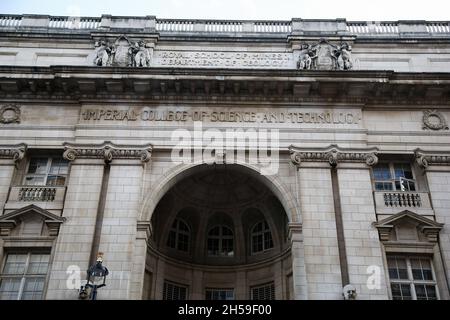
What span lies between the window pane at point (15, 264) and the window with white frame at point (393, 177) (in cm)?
1467

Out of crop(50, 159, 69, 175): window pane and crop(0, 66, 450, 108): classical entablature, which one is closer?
crop(50, 159, 69, 175): window pane

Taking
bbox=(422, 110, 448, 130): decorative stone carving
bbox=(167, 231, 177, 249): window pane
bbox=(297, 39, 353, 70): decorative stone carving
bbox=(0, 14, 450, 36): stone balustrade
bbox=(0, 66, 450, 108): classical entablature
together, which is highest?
bbox=(0, 14, 450, 36): stone balustrade

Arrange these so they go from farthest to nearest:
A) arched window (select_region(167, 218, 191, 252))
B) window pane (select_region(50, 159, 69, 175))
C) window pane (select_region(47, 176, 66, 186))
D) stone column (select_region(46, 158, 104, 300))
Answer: arched window (select_region(167, 218, 191, 252)) < window pane (select_region(50, 159, 69, 175)) < window pane (select_region(47, 176, 66, 186)) < stone column (select_region(46, 158, 104, 300))

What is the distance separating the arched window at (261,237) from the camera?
82.7 ft

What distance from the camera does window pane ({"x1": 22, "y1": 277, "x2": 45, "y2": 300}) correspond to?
19.3m

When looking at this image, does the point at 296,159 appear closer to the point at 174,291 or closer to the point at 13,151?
the point at 174,291

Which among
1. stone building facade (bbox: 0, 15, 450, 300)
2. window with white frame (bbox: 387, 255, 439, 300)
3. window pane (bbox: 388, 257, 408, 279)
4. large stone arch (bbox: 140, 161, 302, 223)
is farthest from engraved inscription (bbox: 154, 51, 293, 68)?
window with white frame (bbox: 387, 255, 439, 300)

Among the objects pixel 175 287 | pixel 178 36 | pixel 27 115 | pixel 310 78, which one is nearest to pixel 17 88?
pixel 27 115

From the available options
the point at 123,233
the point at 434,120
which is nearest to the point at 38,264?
the point at 123,233

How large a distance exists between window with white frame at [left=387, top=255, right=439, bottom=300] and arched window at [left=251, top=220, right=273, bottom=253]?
21.8ft

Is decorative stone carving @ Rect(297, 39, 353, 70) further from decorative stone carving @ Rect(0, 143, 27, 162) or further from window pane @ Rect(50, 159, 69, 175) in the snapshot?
decorative stone carving @ Rect(0, 143, 27, 162)

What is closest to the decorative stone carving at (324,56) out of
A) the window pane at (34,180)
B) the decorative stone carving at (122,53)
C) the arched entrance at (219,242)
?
the arched entrance at (219,242)

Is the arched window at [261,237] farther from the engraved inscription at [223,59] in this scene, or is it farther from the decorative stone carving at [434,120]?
the decorative stone carving at [434,120]

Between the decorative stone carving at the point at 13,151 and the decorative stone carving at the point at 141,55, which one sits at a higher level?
the decorative stone carving at the point at 141,55
